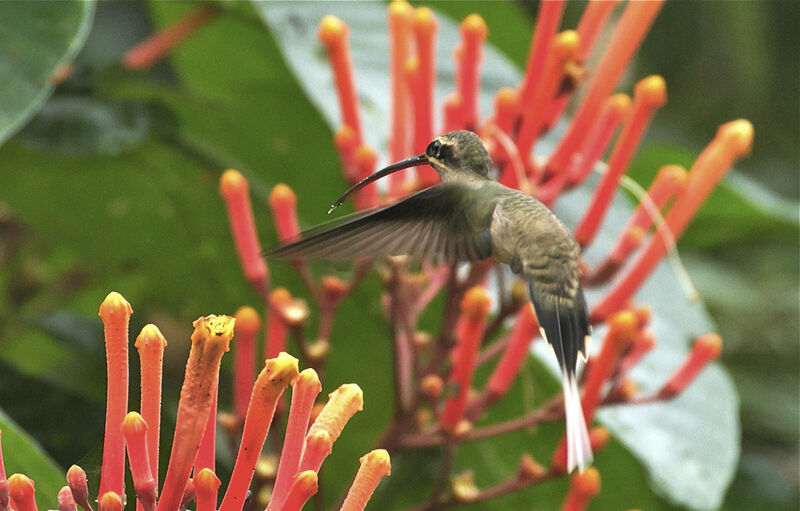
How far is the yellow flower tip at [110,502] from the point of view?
0.55 meters

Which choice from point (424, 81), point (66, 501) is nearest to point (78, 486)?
point (66, 501)

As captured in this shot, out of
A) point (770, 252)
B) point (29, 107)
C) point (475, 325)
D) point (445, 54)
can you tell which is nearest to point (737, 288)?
point (770, 252)

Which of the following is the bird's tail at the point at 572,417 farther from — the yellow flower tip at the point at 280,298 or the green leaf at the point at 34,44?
the green leaf at the point at 34,44

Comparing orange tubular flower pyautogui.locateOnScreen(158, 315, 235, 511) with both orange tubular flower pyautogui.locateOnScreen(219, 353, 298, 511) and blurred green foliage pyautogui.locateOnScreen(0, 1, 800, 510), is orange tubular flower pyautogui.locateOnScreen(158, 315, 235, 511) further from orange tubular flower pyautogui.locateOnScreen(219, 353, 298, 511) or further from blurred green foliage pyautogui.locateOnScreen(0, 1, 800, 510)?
blurred green foliage pyautogui.locateOnScreen(0, 1, 800, 510)

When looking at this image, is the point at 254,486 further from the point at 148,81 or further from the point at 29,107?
the point at 148,81

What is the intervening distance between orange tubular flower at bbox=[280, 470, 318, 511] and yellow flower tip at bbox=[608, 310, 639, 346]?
1.22 feet

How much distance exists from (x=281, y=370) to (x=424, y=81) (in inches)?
17.4

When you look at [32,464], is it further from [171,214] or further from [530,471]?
[171,214]

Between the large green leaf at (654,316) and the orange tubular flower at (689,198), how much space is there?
0.11 metres

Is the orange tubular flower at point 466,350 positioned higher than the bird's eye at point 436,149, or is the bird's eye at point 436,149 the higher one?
the bird's eye at point 436,149

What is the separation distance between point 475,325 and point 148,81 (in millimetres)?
725

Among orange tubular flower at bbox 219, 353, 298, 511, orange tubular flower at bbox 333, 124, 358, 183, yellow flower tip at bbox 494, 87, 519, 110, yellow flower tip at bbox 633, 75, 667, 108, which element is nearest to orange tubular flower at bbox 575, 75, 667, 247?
yellow flower tip at bbox 633, 75, 667, 108

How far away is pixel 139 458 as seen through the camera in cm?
57

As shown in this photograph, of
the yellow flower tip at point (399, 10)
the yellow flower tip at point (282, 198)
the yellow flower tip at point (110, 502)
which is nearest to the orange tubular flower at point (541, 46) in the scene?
the yellow flower tip at point (399, 10)
